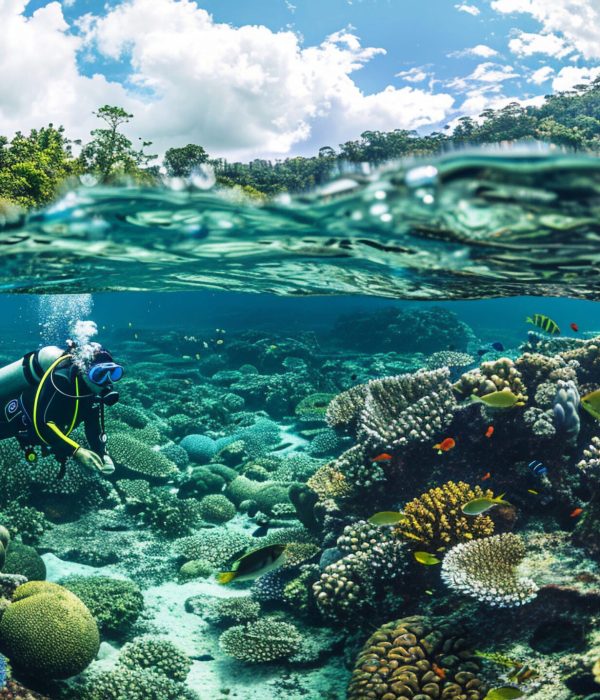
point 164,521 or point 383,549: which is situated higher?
point 383,549

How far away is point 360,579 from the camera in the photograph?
6.62 meters

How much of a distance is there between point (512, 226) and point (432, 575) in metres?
5.54

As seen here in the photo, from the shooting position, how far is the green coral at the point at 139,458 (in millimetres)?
11156

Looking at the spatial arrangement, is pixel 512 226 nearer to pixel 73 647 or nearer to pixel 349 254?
pixel 349 254

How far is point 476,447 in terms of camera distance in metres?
7.86

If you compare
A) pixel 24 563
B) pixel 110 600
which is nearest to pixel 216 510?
pixel 110 600

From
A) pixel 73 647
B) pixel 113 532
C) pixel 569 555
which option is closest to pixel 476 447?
pixel 569 555

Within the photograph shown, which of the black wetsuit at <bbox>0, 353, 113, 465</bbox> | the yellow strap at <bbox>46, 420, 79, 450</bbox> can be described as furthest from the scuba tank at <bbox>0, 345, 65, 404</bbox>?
the yellow strap at <bbox>46, 420, 79, 450</bbox>

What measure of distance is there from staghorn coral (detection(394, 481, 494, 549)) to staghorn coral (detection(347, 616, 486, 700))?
1117mm

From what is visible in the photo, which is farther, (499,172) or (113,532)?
(113,532)

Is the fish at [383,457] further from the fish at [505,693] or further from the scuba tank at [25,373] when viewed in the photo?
the scuba tank at [25,373]

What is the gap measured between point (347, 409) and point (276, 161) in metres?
43.1

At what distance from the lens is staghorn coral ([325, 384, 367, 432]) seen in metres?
9.60

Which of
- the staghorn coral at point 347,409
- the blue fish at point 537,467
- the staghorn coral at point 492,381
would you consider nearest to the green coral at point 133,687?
the staghorn coral at point 347,409
